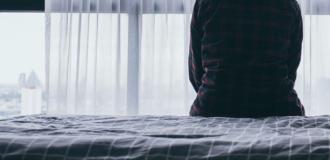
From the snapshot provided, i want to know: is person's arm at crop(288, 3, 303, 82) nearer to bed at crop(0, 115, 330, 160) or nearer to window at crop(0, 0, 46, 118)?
bed at crop(0, 115, 330, 160)

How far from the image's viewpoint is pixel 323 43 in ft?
8.42

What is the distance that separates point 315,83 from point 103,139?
7.07 ft

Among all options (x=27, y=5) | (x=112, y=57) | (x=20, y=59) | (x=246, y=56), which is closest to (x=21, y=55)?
(x=20, y=59)

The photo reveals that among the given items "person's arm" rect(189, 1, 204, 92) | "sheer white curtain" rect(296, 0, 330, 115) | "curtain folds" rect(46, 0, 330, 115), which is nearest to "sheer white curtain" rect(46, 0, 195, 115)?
"curtain folds" rect(46, 0, 330, 115)

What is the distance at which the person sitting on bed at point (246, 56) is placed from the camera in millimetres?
1234

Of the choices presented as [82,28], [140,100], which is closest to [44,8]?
[82,28]

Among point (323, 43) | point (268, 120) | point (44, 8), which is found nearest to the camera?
point (268, 120)

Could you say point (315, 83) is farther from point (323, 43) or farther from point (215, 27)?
point (215, 27)

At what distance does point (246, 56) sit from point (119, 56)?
57.5 inches

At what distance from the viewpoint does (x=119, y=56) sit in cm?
266

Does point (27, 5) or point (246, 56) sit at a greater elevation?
point (27, 5)

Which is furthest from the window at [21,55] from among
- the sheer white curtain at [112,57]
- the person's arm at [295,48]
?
the person's arm at [295,48]

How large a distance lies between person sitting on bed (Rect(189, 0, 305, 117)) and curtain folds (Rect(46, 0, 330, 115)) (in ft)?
3.63

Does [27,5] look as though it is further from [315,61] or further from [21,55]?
[315,61]
